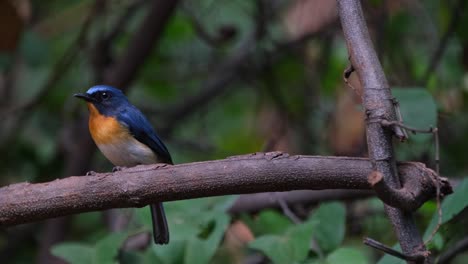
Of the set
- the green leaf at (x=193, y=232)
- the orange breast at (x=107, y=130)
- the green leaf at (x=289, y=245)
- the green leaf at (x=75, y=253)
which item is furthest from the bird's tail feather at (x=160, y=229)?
the orange breast at (x=107, y=130)

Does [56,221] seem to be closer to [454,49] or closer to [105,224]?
[105,224]

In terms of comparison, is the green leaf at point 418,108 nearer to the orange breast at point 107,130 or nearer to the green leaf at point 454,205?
the green leaf at point 454,205

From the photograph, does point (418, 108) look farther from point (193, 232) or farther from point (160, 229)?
point (160, 229)

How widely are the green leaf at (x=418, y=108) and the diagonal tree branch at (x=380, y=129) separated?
1.29 meters

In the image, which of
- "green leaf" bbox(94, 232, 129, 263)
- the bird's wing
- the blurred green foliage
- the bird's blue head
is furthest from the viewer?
the blurred green foliage

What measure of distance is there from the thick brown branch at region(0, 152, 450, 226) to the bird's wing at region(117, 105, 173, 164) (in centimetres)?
142

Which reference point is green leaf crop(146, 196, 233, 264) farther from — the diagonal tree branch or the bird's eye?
the diagonal tree branch

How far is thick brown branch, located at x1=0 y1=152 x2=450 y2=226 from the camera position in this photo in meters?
2.48

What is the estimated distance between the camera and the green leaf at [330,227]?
A: 3602mm

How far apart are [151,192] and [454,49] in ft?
12.4

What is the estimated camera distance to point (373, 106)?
93.5 inches

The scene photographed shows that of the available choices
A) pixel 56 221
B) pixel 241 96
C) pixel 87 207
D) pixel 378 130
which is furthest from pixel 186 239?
pixel 241 96

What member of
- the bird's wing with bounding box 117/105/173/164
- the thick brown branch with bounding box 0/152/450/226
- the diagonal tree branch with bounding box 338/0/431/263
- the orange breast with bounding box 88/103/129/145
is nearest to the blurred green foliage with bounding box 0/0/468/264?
the bird's wing with bounding box 117/105/173/164

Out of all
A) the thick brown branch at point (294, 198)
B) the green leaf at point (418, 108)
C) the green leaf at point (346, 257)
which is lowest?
the thick brown branch at point (294, 198)
